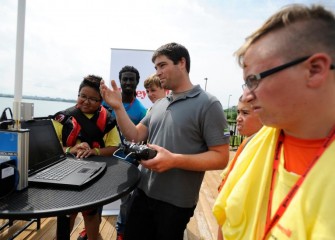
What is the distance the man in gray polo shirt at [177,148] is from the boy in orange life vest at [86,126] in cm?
37

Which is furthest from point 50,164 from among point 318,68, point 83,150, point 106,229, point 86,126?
point 106,229

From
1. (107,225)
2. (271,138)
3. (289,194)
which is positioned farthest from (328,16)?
(107,225)

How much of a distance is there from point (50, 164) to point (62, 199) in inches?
22.2

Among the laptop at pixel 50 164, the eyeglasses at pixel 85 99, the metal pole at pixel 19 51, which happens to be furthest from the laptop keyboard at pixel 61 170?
the eyeglasses at pixel 85 99

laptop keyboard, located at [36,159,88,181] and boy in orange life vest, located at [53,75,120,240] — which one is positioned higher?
boy in orange life vest, located at [53,75,120,240]

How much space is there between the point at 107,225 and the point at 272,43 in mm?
2881

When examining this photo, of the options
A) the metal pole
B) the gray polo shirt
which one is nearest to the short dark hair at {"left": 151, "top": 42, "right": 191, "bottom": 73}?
the gray polo shirt

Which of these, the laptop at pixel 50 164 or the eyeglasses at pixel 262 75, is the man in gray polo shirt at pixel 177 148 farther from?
the eyeglasses at pixel 262 75

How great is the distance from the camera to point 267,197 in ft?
2.52

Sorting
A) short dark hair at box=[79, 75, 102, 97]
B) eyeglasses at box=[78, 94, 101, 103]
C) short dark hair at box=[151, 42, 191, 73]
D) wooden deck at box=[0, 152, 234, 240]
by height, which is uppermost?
short dark hair at box=[151, 42, 191, 73]

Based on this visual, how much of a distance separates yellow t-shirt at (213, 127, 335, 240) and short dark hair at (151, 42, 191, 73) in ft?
3.03

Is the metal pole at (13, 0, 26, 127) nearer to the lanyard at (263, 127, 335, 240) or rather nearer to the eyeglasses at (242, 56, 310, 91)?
the eyeglasses at (242, 56, 310, 91)

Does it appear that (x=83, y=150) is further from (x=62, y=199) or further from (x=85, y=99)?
(x=62, y=199)

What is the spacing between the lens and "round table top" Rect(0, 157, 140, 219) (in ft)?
2.86
